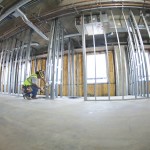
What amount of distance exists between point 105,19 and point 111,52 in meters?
3.12

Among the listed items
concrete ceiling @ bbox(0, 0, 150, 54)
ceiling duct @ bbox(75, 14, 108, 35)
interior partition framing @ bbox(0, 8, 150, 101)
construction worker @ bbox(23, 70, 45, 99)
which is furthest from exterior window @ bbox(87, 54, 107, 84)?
construction worker @ bbox(23, 70, 45, 99)

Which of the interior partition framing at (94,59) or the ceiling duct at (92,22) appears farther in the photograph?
the ceiling duct at (92,22)

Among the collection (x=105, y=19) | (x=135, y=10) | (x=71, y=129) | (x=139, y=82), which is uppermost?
(x=135, y=10)

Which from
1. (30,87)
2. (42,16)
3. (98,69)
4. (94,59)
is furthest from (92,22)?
(98,69)

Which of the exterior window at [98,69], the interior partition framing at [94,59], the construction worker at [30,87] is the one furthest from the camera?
the exterior window at [98,69]

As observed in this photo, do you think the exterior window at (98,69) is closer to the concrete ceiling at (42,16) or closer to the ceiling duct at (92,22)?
the concrete ceiling at (42,16)

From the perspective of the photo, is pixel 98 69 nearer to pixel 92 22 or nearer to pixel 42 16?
pixel 92 22

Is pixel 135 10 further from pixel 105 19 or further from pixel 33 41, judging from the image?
pixel 33 41

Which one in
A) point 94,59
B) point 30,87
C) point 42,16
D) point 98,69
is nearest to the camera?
point 94,59

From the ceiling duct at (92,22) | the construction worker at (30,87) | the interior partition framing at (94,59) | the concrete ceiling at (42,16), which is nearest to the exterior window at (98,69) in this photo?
the interior partition framing at (94,59)

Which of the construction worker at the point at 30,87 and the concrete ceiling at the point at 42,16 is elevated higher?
the concrete ceiling at the point at 42,16

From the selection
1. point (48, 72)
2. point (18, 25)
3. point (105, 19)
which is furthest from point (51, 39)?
point (105, 19)

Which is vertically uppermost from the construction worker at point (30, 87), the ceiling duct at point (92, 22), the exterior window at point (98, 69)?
the ceiling duct at point (92, 22)

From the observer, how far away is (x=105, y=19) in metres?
4.73
